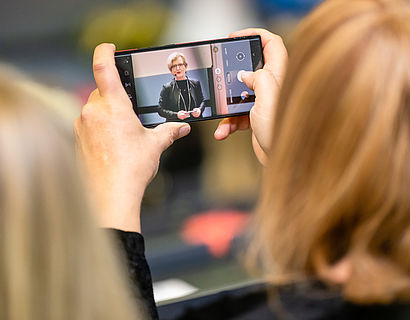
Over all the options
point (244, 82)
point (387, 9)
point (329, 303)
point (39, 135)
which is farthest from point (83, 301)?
point (244, 82)

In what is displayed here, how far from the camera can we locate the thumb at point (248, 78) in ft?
3.60

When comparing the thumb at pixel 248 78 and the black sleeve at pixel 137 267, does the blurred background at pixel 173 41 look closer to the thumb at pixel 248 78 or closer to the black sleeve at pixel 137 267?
the thumb at pixel 248 78

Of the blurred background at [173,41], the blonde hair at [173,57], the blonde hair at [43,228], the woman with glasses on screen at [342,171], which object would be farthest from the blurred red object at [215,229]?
the blonde hair at [43,228]

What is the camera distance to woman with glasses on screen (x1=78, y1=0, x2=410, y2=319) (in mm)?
604

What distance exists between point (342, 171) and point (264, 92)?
44 centimetres

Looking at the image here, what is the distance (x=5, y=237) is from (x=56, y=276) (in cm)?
5

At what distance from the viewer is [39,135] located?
53cm

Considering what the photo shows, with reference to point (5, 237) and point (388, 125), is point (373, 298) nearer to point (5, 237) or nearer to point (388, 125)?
point (388, 125)

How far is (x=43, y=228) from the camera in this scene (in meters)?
0.52

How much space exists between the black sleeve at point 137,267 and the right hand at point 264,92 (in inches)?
12.4

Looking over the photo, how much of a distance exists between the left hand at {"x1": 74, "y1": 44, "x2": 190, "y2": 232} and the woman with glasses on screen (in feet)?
0.74

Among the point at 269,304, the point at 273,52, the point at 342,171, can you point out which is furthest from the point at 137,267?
the point at 273,52

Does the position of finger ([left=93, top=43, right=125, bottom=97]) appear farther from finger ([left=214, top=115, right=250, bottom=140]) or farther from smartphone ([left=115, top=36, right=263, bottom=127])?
finger ([left=214, top=115, right=250, bottom=140])

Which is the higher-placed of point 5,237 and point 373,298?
point 5,237
